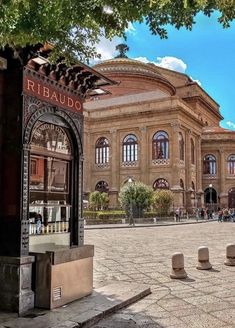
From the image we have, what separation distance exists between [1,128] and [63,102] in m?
1.29

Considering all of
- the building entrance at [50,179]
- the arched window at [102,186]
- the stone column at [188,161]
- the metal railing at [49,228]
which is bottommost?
the metal railing at [49,228]

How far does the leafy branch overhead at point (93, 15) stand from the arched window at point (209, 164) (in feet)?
169

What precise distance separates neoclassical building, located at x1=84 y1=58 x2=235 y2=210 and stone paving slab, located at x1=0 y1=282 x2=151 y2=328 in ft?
119

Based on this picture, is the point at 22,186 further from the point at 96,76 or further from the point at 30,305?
the point at 96,76

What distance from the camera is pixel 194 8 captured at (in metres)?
Answer: 3.45

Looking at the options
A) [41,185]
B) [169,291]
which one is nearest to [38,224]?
[41,185]

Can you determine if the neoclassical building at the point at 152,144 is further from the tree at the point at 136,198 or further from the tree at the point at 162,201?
the tree at the point at 136,198

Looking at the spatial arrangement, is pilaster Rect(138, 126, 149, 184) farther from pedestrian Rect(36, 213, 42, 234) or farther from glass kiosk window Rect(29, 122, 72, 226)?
pedestrian Rect(36, 213, 42, 234)

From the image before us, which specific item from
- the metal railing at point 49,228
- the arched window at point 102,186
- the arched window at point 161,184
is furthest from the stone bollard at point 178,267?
the arched window at point 102,186

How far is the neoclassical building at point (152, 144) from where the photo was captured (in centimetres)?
4491

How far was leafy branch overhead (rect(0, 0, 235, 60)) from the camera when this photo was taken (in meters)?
3.30

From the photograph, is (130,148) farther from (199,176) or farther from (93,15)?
(93,15)

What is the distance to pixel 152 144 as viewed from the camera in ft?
151

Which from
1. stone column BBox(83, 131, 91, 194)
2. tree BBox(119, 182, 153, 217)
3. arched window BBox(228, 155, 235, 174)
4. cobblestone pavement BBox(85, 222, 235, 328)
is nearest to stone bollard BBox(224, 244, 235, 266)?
cobblestone pavement BBox(85, 222, 235, 328)
